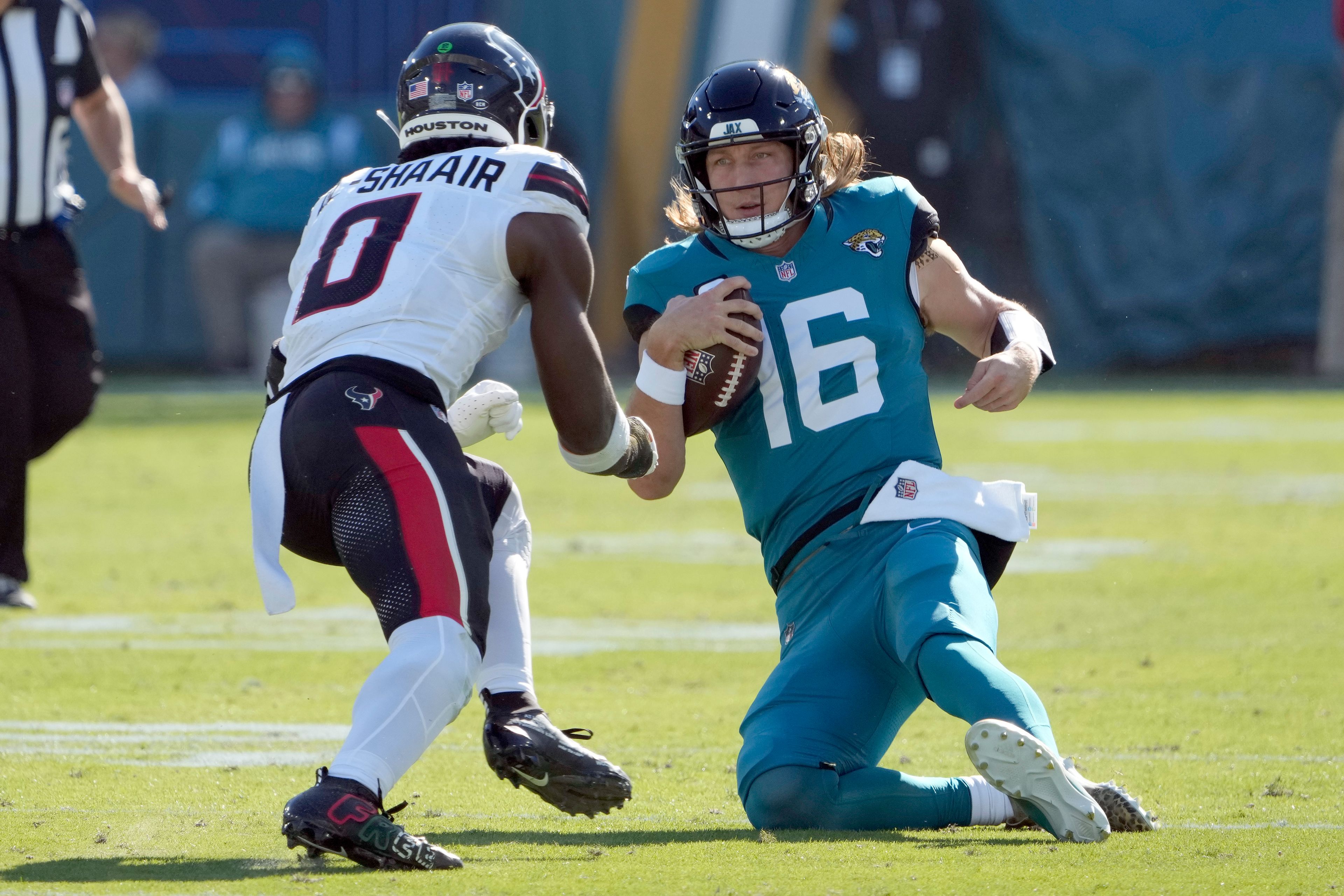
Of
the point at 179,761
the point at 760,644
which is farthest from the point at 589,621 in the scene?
the point at 179,761

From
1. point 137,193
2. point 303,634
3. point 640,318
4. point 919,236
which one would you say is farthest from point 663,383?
point 137,193

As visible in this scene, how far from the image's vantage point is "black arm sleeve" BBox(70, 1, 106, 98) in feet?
19.6

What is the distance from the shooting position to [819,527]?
3.67 m

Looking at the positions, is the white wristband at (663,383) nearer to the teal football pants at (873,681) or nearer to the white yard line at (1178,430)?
the teal football pants at (873,681)

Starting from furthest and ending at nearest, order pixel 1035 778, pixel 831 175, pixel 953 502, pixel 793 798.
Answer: pixel 831 175
pixel 953 502
pixel 793 798
pixel 1035 778

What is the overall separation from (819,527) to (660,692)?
3.81 feet

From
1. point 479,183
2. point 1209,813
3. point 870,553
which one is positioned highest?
point 479,183

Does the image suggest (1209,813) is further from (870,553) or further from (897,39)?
(897,39)

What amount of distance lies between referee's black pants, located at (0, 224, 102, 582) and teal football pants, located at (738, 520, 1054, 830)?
9.97ft

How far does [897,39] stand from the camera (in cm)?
1455

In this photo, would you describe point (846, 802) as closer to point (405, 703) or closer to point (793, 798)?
point (793, 798)

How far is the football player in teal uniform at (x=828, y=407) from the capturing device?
10.9ft

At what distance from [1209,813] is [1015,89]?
11.9m

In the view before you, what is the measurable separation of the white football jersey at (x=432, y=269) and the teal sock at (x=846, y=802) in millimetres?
913
